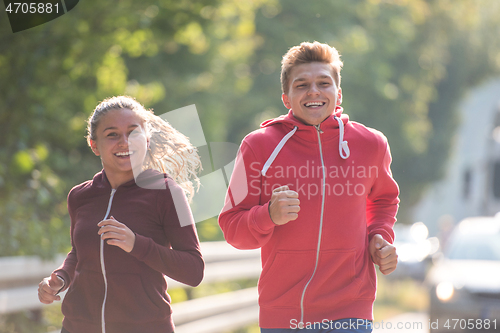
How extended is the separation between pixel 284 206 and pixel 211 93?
10.3m

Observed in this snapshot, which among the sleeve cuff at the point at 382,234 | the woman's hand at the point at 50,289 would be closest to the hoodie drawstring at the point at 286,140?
the sleeve cuff at the point at 382,234

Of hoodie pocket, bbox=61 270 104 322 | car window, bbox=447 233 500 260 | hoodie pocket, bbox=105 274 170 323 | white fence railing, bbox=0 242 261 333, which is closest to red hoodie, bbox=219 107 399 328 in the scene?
hoodie pocket, bbox=105 274 170 323

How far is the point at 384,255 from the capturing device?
2.95 meters

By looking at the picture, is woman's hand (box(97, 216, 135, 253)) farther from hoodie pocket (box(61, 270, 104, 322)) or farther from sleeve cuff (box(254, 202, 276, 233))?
sleeve cuff (box(254, 202, 276, 233))

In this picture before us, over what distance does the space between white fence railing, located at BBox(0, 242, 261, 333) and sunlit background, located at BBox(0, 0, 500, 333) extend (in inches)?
0.8

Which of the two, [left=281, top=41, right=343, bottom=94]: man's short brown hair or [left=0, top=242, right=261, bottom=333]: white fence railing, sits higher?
[left=281, top=41, right=343, bottom=94]: man's short brown hair

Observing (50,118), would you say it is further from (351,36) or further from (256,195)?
(351,36)

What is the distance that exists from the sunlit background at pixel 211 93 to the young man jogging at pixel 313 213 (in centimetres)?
295

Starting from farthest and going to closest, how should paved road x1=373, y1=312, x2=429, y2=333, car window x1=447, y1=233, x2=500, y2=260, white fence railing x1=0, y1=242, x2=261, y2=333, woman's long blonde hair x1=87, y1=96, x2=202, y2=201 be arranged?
1. paved road x1=373, y1=312, x2=429, y2=333
2. car window x1=447, y1=233, x2=500, y2=260
3. white fence railing x1=0, y1=242, x2=261, y2=333
4. woman's long blonde hair x1=87, y1=96, x2=202, y2=201

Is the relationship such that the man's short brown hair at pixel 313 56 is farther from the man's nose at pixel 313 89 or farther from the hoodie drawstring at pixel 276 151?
the hoodie drawstring at pixel 276 151

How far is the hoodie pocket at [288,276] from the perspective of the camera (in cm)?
294

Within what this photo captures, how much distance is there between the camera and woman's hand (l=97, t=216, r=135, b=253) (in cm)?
265

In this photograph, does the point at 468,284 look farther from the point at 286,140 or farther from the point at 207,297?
the point at 286,140

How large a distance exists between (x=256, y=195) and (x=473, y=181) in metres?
19.1
